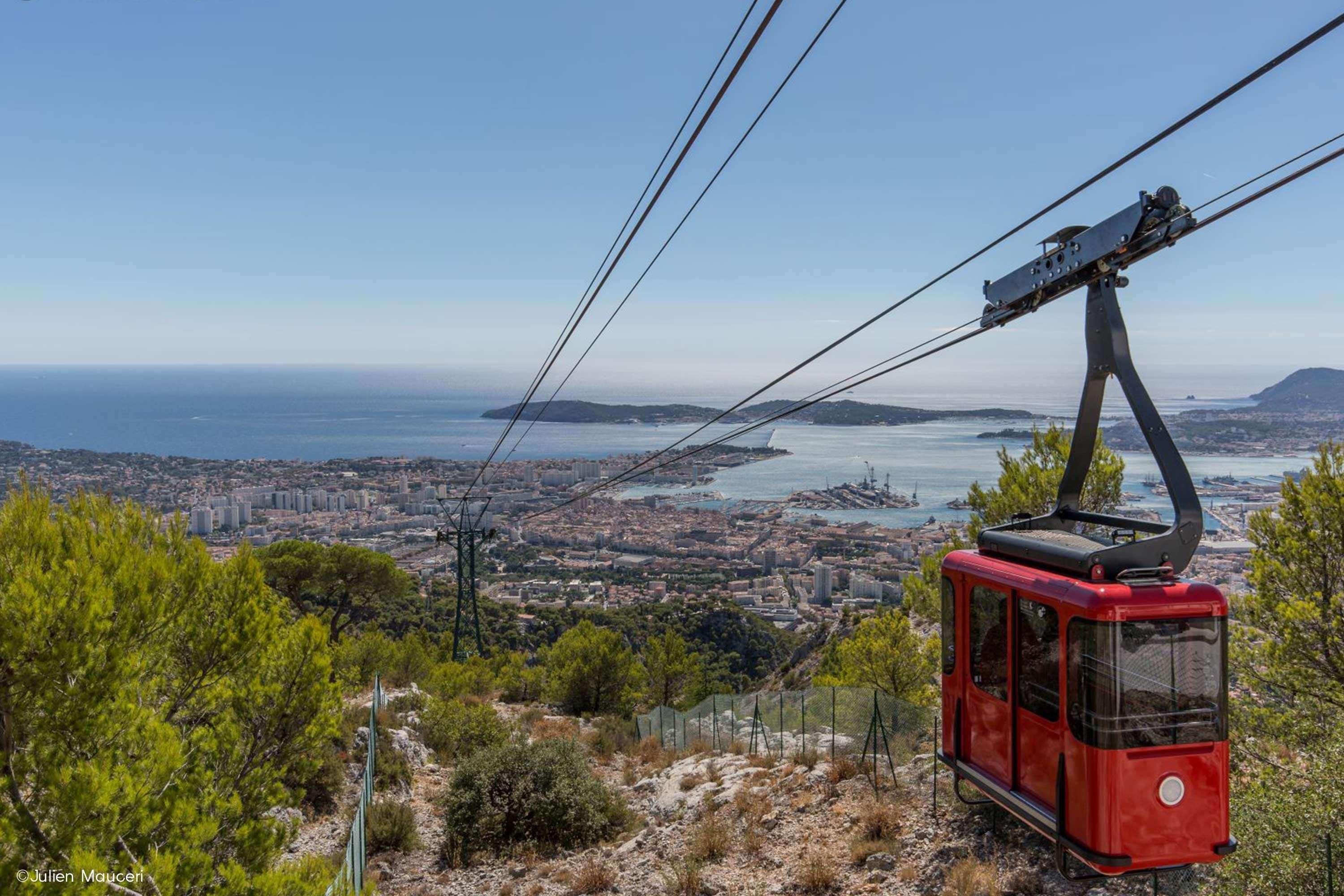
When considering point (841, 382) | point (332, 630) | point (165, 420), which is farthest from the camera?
point (165, 420)

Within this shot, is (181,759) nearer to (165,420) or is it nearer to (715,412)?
(715,412)

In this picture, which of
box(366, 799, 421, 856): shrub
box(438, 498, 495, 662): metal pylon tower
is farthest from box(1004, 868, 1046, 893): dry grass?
box(438, 498, 495, 662): metal pylon tower

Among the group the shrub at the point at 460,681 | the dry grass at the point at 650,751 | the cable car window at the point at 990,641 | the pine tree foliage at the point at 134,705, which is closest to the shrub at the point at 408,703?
the shrub at the point at 460,681

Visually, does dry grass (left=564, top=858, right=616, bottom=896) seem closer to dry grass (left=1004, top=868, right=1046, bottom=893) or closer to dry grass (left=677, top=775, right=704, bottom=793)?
dry grass (left=677, top=775, right=704, bottom=793)

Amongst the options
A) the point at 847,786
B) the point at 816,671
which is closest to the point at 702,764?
the point at 847,786

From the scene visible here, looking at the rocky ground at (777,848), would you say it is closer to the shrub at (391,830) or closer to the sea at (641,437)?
the shrub at (391,830)
